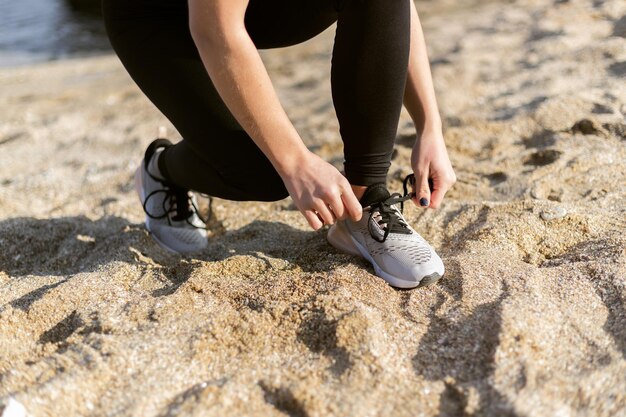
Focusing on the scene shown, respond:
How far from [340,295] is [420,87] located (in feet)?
2.04

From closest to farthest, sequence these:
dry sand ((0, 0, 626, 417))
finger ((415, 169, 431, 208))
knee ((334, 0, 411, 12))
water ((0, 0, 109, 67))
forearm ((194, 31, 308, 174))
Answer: dry sand ((0, 0, 626, 417)), forearm ((194, 31, 308, 174)), knee ((334, 0, 411, 12)), finger ((415, 169, 431, 208)), water ((0, 0, 109, 67))

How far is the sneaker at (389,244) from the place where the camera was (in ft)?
4.89

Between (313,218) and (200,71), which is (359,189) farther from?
(200,71)

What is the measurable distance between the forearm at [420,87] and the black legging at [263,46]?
0.41ft

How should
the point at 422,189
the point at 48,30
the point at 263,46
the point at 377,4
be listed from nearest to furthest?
the point at 377,4 < the point at 422,189 < the point at 263,46 < the point at 48,30

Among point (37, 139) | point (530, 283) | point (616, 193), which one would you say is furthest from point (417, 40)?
point (37, 139)

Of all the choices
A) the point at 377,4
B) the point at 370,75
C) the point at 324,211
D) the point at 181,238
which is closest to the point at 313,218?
the point at 324,211

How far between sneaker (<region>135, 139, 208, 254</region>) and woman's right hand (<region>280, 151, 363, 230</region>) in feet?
2.16

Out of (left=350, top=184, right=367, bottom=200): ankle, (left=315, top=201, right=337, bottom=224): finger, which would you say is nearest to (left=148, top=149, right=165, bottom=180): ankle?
(left=350, top=184, right=367, bottom=200): ankle

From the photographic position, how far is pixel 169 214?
1987 mm

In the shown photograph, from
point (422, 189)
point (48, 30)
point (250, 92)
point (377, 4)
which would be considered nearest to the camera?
point (250, 92)

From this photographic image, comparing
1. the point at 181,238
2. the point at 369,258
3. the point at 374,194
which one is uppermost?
the point at 374,194

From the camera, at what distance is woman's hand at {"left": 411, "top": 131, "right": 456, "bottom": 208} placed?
Result: 5.08 ft

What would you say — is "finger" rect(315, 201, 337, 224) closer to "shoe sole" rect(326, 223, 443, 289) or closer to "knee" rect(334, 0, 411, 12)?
"shoe sole" rect(326, 223, 443, 289)
